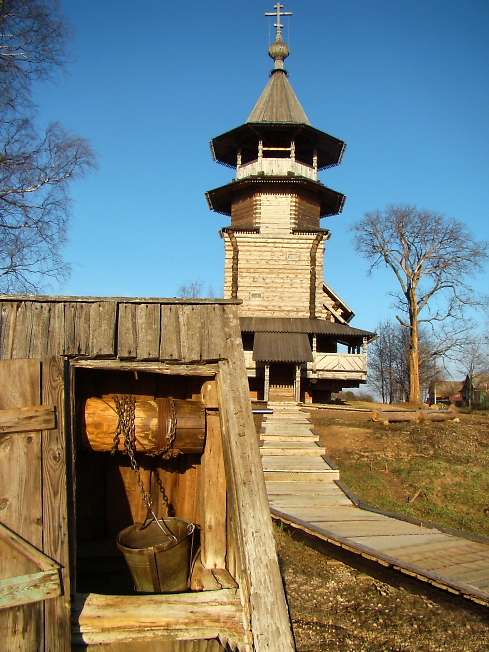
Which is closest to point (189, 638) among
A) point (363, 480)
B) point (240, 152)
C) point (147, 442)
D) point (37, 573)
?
point (37, 573)

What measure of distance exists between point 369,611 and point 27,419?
4.15 metres

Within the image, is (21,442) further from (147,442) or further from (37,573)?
(147,442)

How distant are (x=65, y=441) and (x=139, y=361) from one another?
0.94 metres

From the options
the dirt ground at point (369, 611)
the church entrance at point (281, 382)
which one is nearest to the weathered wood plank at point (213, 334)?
the dirt ground at point (369, 611)

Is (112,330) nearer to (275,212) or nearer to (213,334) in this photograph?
(213,334)

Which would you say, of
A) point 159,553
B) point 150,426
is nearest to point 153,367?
point 150,426

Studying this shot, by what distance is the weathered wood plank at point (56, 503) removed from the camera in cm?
365

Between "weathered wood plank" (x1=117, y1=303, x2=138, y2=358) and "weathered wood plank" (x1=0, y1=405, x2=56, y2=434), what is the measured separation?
83cm

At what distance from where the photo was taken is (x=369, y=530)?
7547mm

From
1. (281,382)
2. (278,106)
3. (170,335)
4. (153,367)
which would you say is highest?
(278,106)

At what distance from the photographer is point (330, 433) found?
53.8ft

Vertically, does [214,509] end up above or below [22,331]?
below

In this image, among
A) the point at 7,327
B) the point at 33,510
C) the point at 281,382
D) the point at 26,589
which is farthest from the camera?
the point at 281,382

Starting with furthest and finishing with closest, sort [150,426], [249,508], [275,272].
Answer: [275,272], [150,426], [249,508]
